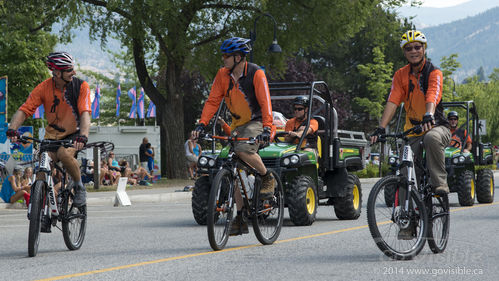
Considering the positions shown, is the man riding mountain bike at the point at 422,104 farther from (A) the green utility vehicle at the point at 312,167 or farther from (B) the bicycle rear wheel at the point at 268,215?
(A) the green utility vehicle at the point at 312,167

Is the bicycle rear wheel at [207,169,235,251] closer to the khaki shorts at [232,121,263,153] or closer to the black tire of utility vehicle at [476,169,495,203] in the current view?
the khaki shorts at [232,121,263,153]

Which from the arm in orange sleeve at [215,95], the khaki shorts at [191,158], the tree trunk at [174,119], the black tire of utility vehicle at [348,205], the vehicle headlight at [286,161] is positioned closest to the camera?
the arm in orange sleeve at [215,95]

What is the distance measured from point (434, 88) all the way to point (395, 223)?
1352 mm

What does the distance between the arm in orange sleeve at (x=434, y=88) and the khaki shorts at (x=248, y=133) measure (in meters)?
1.75

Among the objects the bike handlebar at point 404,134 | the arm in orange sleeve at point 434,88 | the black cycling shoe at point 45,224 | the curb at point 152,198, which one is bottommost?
the curb at point 152,198

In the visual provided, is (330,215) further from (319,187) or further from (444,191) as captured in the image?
(444,191)

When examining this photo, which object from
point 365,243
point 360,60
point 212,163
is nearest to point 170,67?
point 212,163

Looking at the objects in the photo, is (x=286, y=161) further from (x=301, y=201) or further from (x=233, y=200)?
(x=233, y=200)

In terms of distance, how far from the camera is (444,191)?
763cm

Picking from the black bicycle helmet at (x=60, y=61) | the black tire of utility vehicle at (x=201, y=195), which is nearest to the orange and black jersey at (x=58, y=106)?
the black bicycle helmet at (x=60, y=61)

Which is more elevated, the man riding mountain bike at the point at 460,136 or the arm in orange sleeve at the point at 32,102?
the arm in orange sleeve at the point at 32,102

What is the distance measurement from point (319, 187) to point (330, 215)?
187cm

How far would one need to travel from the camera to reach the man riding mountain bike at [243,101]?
827 centimetres

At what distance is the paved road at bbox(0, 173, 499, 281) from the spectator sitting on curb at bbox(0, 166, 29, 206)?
4399 millimetres
